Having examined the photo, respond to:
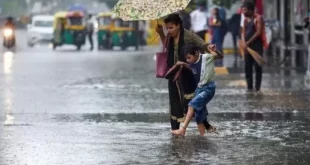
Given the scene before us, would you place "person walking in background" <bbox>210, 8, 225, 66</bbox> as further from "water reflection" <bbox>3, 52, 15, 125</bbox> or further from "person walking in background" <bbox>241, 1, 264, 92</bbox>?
"person walking in background" <bbox>241, 1, 264, 92</bbox>

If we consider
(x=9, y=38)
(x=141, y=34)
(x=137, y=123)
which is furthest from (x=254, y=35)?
(x=141, y=34)

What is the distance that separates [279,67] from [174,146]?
14.9m

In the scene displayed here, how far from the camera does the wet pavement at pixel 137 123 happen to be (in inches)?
408

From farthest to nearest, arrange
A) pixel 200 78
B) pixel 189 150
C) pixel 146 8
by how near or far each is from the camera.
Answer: pixel 200 78 → pixel 146 8 → pixel 189 150

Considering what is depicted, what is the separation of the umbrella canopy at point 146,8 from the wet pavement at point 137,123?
1419mm

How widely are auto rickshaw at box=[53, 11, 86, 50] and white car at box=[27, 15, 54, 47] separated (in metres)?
4.01

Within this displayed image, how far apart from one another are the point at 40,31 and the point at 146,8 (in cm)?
4446

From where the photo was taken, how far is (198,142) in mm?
11398

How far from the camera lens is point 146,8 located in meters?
11.6

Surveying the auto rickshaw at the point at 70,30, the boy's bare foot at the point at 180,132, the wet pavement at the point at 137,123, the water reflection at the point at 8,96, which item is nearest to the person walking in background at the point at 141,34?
the auto rickshaw at the point at 70,30

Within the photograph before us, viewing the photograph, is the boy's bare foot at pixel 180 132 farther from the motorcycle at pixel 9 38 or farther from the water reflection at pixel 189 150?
the motorcycle at pixel 9 38

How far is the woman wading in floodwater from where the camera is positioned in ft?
39.2

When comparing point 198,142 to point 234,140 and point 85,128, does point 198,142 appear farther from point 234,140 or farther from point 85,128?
point 85,128

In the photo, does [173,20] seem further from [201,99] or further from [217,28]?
[217,28]
